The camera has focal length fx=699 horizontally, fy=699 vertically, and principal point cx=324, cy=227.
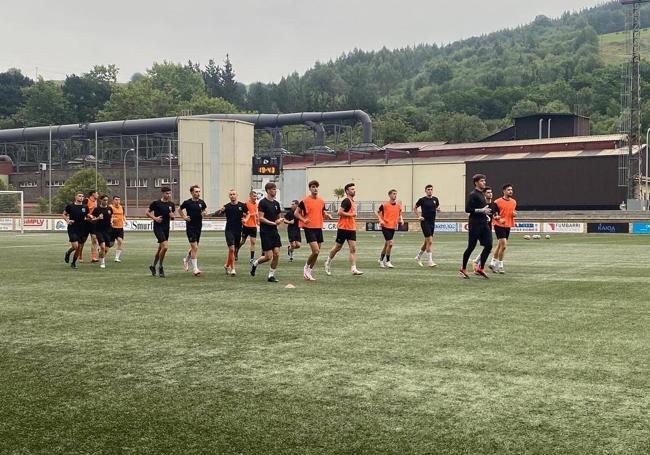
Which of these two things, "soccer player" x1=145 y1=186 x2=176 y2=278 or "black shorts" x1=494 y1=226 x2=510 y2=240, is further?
"black shorts" x1=494 y1=226 x2=510 y2=240

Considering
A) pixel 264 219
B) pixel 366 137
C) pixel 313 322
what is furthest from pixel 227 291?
pixel 366 137

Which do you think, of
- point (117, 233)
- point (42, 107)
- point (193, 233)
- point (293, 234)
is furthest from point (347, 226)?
point (42, 107)

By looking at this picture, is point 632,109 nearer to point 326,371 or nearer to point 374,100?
point 326,371

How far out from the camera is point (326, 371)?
7.09 m

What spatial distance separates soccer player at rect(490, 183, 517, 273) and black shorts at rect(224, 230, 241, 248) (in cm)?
696

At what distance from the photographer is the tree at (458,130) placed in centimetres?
12788

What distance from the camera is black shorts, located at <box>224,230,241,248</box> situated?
1883cm

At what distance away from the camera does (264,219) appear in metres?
16.3

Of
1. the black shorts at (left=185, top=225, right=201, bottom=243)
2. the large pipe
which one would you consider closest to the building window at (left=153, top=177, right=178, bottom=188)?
the large pipe

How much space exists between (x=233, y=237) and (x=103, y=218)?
620cm

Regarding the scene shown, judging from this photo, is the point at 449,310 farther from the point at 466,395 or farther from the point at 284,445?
the point at 284,445

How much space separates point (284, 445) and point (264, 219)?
11550mm

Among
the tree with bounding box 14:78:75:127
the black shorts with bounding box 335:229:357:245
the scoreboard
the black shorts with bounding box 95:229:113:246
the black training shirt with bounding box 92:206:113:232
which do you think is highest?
the tree with bounding box 14:78:75:127

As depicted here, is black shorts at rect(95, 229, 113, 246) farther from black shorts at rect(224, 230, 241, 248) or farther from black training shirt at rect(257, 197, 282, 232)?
black training shirt at rect(257, 197, 282, 232)
